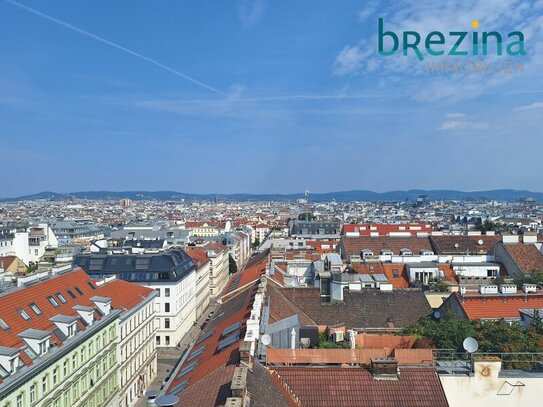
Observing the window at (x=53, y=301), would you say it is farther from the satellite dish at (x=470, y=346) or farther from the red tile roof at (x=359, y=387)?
the satellite dish at (x=470, y=346)

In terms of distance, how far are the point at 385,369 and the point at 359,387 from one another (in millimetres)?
1126

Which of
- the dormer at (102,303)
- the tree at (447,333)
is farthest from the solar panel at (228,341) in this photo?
the dormer at (102,303)

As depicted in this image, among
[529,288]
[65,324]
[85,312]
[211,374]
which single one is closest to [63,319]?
[65,324]

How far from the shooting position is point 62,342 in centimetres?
3422

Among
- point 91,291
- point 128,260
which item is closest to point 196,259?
point 128,260

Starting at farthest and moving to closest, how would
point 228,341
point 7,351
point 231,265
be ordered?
1. point 231,265
2. point 7,351
3. point 228,341

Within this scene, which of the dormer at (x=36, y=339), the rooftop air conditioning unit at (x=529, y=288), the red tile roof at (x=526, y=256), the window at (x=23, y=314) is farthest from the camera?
the red tile roof at (x=526, y=256)

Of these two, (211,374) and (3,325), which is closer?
(211,374)

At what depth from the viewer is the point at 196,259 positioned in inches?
3376

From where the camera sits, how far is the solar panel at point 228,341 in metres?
24.6

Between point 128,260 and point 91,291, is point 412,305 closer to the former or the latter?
point 91,291

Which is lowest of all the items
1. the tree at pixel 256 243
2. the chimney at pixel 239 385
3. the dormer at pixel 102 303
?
the tree at pixel 256 243

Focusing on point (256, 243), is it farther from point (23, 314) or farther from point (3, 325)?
point (3, 325)

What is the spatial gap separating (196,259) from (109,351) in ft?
140
